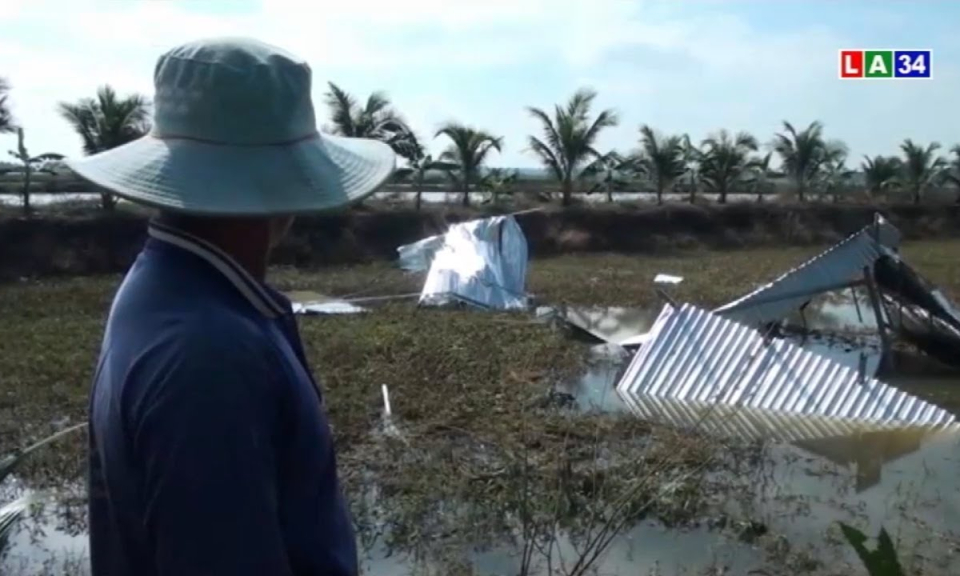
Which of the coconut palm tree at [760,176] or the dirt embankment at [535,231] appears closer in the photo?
Answer: the dirt embankment at [535,231]

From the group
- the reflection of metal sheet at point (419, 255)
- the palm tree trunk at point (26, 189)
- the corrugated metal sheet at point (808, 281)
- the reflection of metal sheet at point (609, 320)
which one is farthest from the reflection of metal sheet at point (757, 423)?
the palm tree trunk at point (26, 189)

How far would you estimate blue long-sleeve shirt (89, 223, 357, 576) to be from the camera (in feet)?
3.84

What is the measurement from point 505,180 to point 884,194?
12001 mm

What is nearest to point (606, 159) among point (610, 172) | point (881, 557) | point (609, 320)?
point (610, 172)

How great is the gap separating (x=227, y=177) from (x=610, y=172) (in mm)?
26017

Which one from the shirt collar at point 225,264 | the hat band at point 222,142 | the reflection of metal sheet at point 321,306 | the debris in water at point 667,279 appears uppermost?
the hat band at point 222,142

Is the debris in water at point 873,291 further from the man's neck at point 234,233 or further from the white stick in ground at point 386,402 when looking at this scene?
the man's neck at point 234,233

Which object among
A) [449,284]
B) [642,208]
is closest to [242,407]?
[449,284]

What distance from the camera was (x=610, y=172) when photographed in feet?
88.5

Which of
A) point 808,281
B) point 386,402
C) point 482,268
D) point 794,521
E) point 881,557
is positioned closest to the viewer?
point 881,557

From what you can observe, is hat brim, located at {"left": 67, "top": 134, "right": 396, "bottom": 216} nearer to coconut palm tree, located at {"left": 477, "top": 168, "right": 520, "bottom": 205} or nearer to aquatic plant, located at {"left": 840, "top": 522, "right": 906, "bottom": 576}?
Answer: aquatic plant, located at {"left": 840, "top": 522, "right": 906, "bottom": 576}

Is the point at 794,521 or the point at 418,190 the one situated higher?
the point at 418,190

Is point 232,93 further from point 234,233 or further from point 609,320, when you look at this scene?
point 609,320

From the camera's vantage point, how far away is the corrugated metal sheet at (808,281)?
10445 mm
